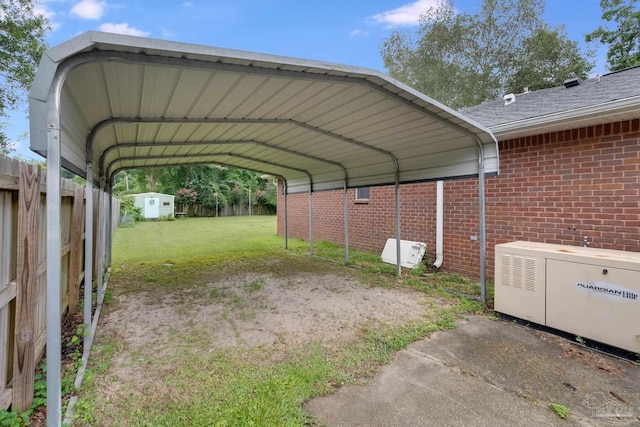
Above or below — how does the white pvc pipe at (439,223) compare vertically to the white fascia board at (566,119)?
below

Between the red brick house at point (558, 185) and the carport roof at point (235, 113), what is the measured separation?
1082 millimetres

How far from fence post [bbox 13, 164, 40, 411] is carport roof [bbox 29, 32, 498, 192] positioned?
0.33 m

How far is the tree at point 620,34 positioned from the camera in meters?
13.9

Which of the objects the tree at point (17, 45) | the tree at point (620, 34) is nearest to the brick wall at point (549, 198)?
the tree at point (17, 45)

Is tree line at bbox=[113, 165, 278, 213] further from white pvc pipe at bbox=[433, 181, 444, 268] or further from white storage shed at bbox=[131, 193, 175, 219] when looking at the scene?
white pvc pipe at bbox=[433, 181, 444, 268]

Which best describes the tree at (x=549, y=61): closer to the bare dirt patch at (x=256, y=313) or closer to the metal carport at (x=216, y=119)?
the metal carport at (x=216, y=119)

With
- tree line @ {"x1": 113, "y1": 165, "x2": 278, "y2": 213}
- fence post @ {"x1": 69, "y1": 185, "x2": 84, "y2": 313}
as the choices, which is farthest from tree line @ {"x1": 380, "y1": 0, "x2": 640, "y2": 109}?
fence post @ {"x1": 69, "y1": 185, "x2": 84, "y2": 313}

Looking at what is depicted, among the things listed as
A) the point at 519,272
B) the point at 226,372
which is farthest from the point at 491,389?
the point at 226,372

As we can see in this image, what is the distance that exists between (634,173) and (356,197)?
20.0ft

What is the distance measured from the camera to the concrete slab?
2.18 metres

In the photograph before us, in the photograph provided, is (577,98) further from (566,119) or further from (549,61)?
(549,61)

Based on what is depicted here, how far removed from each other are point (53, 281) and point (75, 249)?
2.69m

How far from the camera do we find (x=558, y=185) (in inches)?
187

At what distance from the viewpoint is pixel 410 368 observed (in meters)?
2.82
